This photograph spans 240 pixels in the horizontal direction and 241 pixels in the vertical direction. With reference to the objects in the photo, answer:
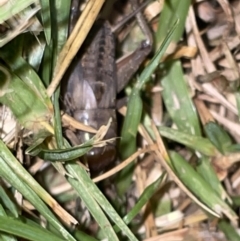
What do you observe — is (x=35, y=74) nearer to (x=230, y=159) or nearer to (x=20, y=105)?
(x=20, y=105)

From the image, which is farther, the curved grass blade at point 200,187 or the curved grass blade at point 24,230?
the curved grass blade at point 200,187

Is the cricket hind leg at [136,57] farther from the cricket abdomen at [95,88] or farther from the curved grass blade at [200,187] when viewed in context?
the curved grass blade at [200,187]

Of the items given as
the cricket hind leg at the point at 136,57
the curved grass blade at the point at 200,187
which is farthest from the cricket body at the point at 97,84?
the curved grass blade at the point at 200,187

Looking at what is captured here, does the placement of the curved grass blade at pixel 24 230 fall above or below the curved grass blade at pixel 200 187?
above

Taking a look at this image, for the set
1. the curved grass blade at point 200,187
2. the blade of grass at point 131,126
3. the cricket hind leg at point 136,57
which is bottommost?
the curved grass blade at point 200,187

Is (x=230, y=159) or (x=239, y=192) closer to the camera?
(x=230, y=159)

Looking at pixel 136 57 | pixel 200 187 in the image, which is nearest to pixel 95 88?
pixel 136 57

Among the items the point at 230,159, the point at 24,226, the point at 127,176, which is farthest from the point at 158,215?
the point at 24,226

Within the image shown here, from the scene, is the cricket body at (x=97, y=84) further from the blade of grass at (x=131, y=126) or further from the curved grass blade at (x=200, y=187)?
the curved grass blade at (x=200, y=187)
